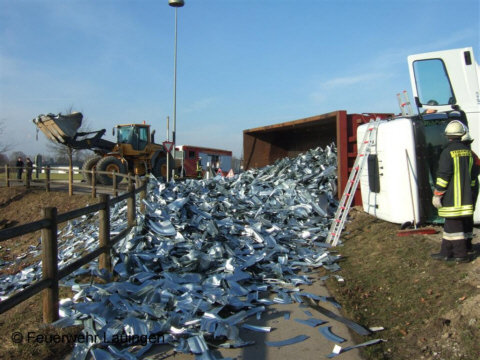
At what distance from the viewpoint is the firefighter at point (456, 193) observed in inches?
197

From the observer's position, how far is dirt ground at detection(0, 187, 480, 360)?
11.6 ft

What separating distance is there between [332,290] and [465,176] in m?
2.24

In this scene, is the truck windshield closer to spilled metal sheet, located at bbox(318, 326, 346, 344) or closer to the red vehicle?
spilled metal sheet, located at bbox(318, 326, 346, 344)

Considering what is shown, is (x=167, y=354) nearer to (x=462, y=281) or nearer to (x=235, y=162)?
(x=462, y=281)

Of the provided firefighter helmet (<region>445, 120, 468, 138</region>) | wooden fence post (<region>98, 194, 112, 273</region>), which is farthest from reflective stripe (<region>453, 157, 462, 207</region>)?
wooden fence post (<region>98, 194, 112, 273</region>)

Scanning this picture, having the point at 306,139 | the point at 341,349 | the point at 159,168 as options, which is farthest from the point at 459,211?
the point at 159,168

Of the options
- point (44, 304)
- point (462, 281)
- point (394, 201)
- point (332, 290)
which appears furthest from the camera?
point (394, 201)

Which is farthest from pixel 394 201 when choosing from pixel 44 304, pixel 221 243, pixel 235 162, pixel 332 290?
pixel 235 162

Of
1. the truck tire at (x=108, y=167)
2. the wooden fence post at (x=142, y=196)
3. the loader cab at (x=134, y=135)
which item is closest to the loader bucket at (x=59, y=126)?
the truck tire at (x=108, y=167)

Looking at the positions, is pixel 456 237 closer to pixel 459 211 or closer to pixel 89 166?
pixel 459 211

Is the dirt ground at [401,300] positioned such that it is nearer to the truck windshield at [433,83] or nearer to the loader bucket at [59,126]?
the truck windshield at [433,83]

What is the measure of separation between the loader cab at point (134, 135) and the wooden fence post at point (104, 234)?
48.1 ft

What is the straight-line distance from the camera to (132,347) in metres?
3.70

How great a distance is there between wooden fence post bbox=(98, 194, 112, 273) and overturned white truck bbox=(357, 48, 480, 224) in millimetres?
4882
